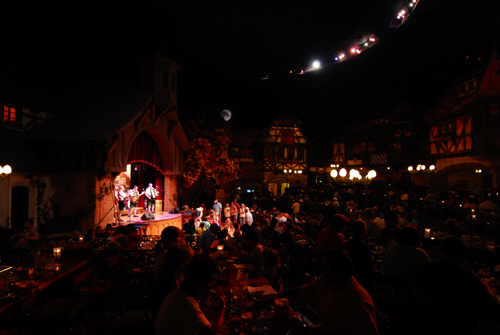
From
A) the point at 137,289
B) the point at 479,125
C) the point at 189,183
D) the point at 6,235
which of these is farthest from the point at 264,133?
the point at 137,289

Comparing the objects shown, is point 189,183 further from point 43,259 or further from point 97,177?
point 43,259

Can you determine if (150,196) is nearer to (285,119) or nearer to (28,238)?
(28,238)

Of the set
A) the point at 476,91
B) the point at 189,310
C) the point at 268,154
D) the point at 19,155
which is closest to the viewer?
the point at 189,310

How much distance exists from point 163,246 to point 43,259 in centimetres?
199

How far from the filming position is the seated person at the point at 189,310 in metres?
2.44

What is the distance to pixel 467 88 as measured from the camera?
790 inches

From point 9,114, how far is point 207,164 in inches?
511

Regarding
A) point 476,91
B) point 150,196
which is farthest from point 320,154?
point 150,196

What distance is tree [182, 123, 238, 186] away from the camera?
23.3m

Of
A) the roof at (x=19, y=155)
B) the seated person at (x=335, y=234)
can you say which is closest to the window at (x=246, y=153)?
the roof at (x=19, y=155)

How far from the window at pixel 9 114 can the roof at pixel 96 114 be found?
Result: 3.07 feet

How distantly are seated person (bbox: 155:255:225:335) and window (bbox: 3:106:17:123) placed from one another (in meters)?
15.4

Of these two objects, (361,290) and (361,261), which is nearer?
(361,290)

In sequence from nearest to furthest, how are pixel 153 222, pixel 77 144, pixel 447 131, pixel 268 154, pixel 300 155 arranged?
pixel 77 144, pixel 153 222, pixel 447 131, pixel 268 154, pixel 300 155
